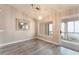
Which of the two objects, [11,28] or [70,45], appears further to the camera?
[11,28]

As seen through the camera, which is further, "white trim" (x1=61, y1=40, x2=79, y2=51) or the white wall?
the white wall

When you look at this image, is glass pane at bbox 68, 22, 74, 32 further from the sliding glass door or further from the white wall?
the white wall

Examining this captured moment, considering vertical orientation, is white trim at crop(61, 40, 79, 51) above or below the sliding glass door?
below

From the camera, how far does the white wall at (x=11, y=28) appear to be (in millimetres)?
2529

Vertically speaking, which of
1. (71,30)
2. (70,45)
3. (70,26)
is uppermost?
(70,26)

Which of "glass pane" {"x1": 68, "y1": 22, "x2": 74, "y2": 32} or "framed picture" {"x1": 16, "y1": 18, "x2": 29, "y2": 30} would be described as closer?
"glass pane" {"x1": 68, "y1": 22, "x2": 74, "y2": 32}

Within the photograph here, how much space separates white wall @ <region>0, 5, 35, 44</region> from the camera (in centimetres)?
253

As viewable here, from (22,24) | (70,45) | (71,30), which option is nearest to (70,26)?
(71,30)

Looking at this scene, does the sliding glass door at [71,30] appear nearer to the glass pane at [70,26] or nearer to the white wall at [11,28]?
the glass pane at [70,26]

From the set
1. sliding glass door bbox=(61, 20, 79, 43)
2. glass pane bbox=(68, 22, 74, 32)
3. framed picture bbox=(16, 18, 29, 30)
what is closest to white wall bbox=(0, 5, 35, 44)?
framed picture bbox=(16, 18, 29, 30)

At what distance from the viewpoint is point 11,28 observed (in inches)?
102

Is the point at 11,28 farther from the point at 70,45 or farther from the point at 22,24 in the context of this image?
the point at 70,45

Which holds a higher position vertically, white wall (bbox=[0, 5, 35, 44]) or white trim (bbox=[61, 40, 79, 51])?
white wall (bbox=[0, 5, 35, 44])
